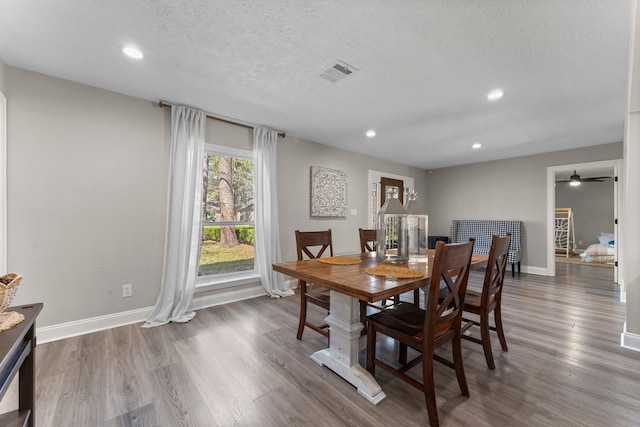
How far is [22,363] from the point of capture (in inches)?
40.4

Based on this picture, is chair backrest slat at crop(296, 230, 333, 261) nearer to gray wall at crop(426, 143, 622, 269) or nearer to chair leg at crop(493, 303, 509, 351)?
chair leg at crop(493, 303, 509, 351)

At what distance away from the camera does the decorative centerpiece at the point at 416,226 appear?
226 cm

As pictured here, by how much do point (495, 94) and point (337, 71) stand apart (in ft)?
5.32

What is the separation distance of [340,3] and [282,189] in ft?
8.40

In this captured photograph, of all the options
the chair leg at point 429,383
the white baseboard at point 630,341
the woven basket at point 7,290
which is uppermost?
the woven basket at point 7,290

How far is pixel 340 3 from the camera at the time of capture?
59.5 inches

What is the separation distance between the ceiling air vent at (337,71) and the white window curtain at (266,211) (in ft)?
4.90

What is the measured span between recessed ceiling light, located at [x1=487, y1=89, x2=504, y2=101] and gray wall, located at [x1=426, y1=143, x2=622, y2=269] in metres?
3.30

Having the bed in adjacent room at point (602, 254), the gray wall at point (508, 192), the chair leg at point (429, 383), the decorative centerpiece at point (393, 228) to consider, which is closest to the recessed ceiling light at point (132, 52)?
the decorative centerpiece at point (393, 228)

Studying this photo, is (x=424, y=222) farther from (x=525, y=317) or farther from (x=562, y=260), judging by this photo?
(x=562, y=260)

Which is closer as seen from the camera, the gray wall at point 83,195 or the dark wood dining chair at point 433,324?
the dark wood dining chair at point 433,324

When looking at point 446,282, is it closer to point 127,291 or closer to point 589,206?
point 127,291

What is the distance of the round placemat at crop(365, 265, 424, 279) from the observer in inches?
61.3

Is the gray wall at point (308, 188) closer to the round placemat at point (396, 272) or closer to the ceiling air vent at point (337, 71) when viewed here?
the ceiling air vent at point (337, 71)
